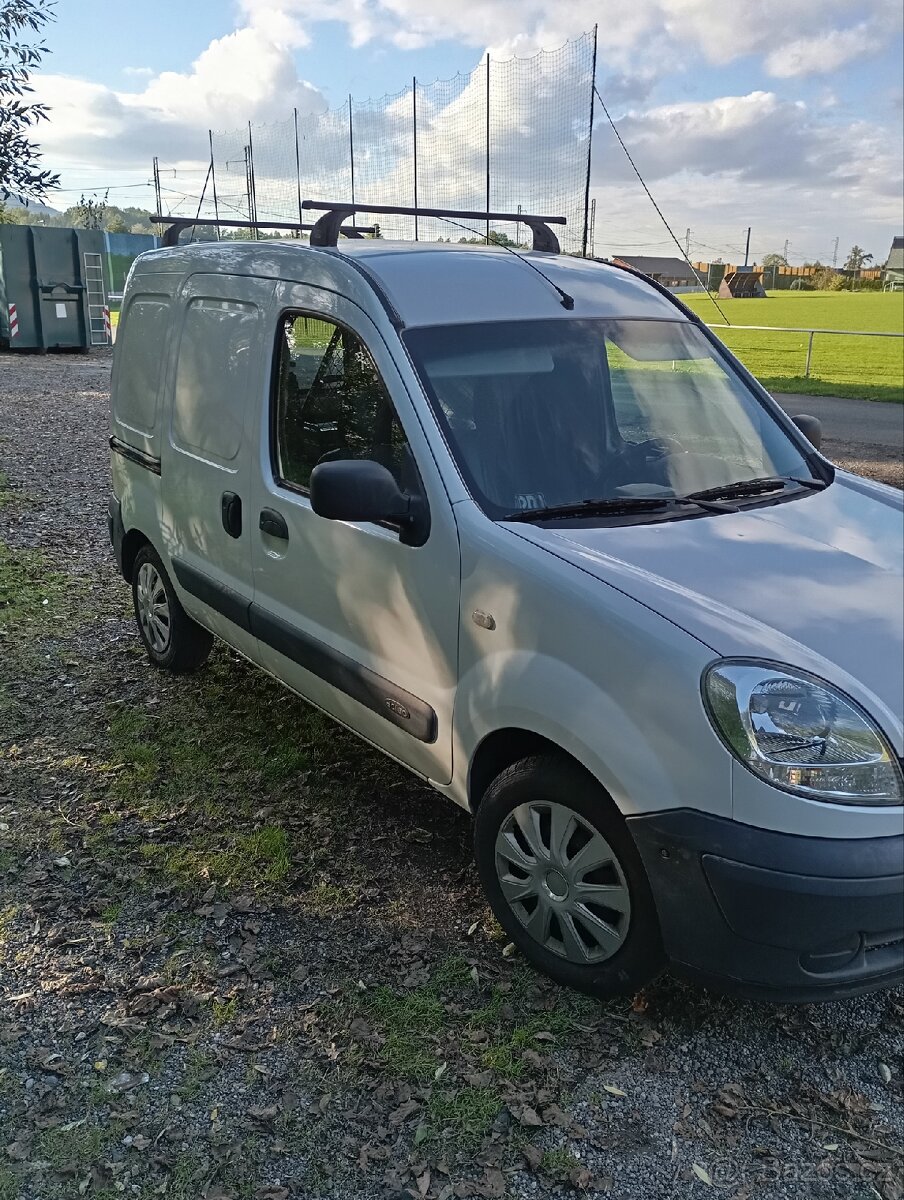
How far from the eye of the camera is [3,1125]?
258cm

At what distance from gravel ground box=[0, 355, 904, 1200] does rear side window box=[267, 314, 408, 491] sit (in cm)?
143

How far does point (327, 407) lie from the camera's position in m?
3.69

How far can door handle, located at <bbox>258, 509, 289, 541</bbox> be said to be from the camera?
3.84m

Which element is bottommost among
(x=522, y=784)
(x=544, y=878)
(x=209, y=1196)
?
(x=209, y=1196)

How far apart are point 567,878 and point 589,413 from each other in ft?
5.17

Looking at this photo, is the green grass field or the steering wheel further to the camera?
the green grass field

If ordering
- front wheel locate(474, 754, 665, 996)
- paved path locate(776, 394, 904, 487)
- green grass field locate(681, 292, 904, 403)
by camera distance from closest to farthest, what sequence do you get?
front wheel locate(474, 754, 665, 996) → paved path locate(776, 394, 904, 487) → green grass field locate(681, 292, 904, 403)

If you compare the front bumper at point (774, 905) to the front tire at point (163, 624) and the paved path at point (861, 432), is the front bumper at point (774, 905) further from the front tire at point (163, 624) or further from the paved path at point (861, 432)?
the paved path at point (861, 432)

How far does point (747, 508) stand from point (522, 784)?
1.17 meters

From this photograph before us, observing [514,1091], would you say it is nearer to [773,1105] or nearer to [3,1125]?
[773,1105]

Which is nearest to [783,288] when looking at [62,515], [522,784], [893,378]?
[893,378]

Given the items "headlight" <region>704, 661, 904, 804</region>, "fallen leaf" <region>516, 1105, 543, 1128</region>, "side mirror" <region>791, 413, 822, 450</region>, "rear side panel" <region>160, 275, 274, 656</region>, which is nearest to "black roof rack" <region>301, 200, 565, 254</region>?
"rear side panel" <region>160, 275, 274, 656</region>

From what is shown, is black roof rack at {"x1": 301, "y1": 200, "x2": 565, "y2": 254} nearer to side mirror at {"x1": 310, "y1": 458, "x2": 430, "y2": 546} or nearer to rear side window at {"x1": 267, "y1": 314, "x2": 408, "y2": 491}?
rear side window at {"x1": 267, "y1": 314, "x2": 408, "y2": 491}

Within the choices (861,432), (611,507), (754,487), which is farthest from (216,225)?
(861,432)
